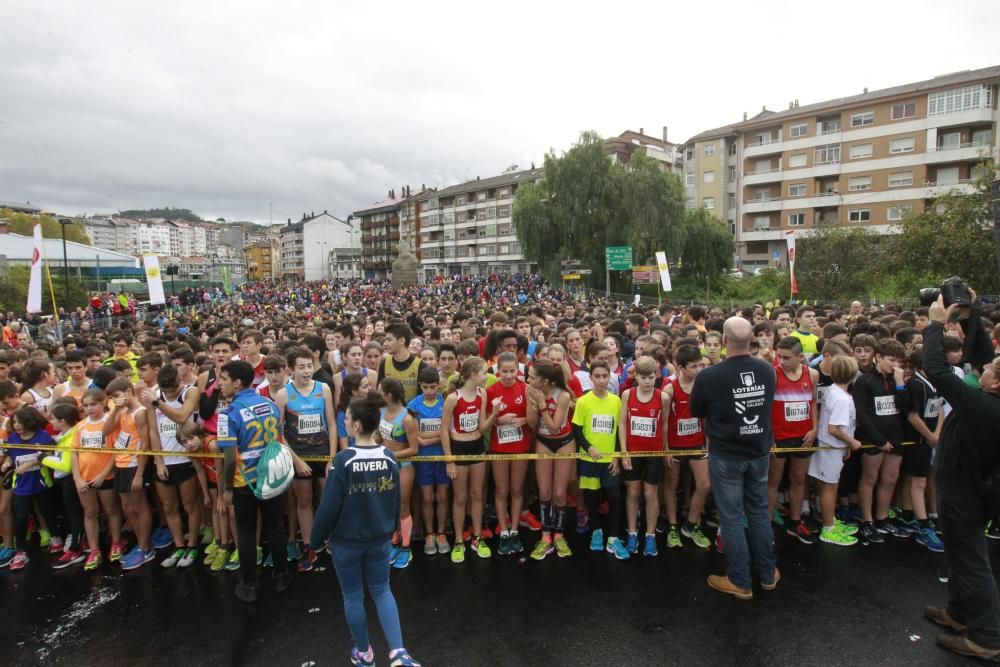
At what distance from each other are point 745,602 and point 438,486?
8.93 ft

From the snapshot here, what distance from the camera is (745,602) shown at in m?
4.19

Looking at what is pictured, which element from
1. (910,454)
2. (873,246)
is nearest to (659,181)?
(873,246)

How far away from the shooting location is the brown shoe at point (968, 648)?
343 cm

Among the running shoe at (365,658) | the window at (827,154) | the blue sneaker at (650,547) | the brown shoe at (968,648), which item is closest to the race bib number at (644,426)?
the blue sneaker at (650,547)

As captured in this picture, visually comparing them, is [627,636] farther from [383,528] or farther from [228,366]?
[228,366]

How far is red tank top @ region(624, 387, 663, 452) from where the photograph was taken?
16.5ft

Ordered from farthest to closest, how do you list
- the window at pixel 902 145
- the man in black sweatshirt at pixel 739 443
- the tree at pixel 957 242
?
the window at pixel 902 145, the tree at pixel 957 242, the man in black sweatshirt at pixel 739 443

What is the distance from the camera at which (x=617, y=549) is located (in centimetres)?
498

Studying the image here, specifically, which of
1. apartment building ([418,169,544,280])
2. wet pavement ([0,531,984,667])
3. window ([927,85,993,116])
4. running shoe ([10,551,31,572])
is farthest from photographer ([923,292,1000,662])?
apartment building ([418,169,544,280])

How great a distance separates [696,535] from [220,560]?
4378 millimetres

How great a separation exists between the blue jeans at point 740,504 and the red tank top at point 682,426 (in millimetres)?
805

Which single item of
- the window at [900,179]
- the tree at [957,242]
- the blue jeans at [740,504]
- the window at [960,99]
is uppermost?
the window at [960,99]

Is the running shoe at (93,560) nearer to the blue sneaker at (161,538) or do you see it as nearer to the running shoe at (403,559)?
the blue sneaker at (161,538)

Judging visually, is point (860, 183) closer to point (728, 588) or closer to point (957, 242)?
point (957, 242)
